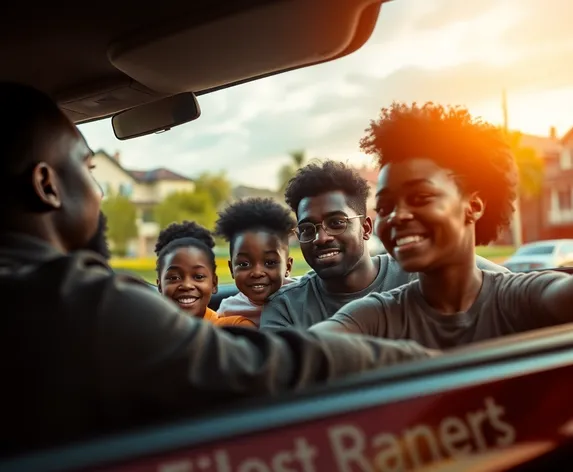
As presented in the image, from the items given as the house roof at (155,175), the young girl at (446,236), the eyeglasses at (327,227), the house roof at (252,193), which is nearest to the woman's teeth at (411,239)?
the young girl at (446,236)

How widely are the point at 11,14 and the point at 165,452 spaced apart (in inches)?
51.3

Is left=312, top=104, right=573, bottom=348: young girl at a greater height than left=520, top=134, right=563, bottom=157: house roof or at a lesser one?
lesser

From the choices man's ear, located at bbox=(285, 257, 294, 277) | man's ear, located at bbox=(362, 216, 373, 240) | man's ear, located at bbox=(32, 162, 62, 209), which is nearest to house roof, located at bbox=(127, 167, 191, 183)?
man's ear, located at bbox=(285, 257, 294, 277)

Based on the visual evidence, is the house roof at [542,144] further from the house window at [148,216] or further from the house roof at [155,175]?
the house window at [148,216]

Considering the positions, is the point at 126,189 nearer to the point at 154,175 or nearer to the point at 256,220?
the point at 154,175

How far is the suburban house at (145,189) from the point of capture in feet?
11.8

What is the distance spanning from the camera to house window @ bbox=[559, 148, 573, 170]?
10.7 feet

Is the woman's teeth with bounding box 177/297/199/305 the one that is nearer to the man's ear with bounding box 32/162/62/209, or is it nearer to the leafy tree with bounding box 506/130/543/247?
the leafy tree with bounding box 506/130/543/247

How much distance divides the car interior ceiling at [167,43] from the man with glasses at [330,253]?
2.16ft

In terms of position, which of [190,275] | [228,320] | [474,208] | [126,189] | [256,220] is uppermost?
[126,189]

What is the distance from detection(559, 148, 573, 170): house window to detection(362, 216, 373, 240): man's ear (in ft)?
2.97

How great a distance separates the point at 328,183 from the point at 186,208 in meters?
1.45

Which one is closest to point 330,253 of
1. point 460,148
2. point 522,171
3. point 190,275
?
point 190,275

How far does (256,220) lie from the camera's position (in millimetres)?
3314
